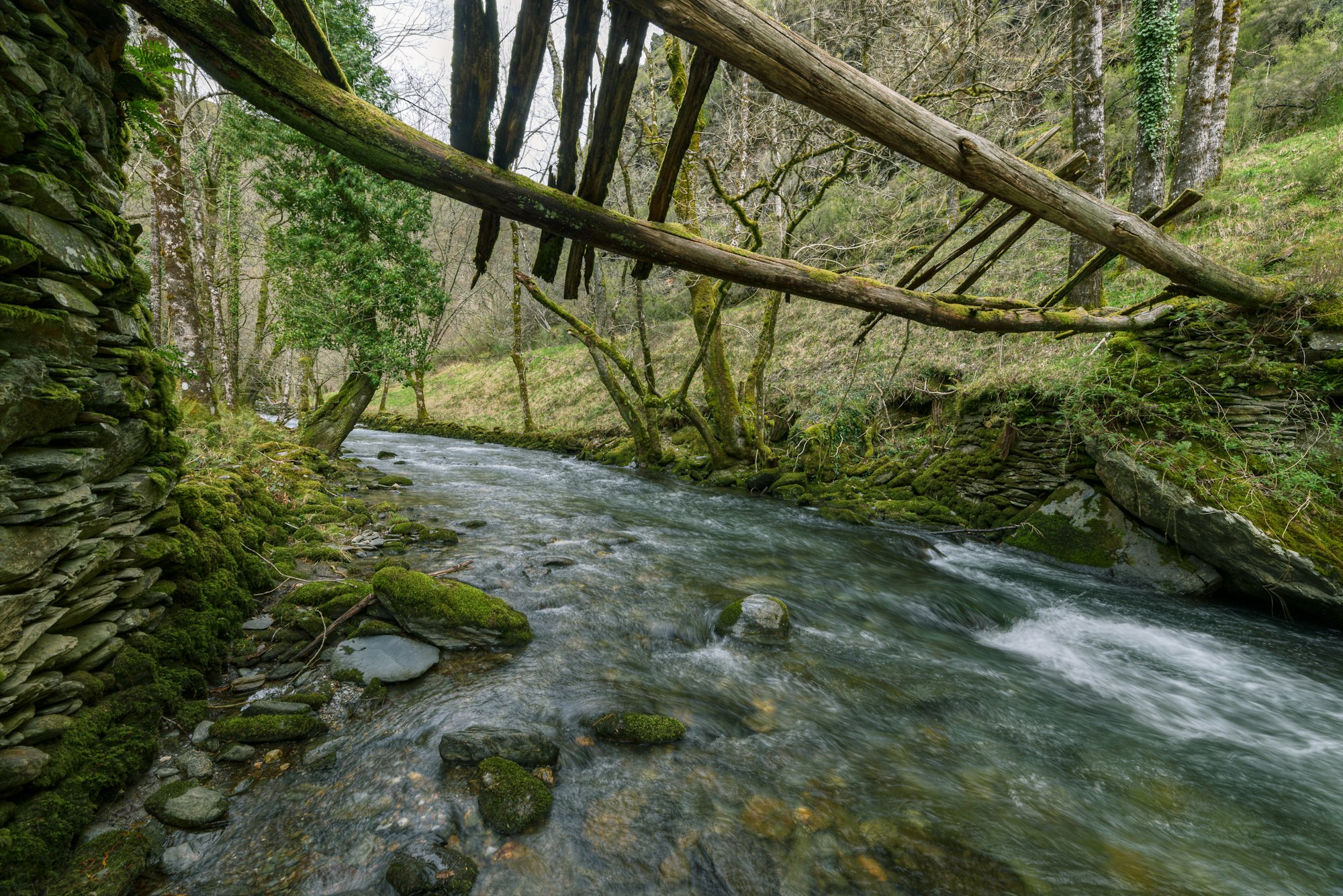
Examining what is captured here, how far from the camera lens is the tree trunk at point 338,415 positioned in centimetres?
966

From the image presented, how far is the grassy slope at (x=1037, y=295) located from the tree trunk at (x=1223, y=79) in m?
0.55

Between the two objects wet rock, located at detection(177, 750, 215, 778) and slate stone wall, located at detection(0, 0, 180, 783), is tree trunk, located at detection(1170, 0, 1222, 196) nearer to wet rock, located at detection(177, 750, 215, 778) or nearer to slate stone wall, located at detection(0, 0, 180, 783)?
slate stone wall, located at detection(0, 0, 180, 783)

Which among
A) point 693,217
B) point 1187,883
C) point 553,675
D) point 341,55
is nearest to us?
point 1187,883

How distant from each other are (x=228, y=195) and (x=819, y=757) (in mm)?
14203

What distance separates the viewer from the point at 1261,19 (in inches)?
533

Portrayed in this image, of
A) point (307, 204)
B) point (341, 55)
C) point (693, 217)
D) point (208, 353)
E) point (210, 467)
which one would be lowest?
point (210, 467)

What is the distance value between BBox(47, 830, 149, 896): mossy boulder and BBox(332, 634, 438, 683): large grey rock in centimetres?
130

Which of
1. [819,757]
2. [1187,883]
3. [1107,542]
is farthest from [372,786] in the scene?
[1107,542]

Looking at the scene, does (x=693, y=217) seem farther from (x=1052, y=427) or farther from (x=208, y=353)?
(x=208, y=353)

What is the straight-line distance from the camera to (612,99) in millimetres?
2465

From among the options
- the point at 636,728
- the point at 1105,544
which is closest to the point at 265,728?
the point at 636,728

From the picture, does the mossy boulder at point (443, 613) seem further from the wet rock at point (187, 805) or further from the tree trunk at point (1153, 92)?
the tree trunk at point (1153, 92)

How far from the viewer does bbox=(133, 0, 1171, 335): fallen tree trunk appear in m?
1.94

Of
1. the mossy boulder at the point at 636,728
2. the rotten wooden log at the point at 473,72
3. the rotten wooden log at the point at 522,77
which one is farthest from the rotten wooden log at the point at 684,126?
the mossy boulder at the point at 636,728
